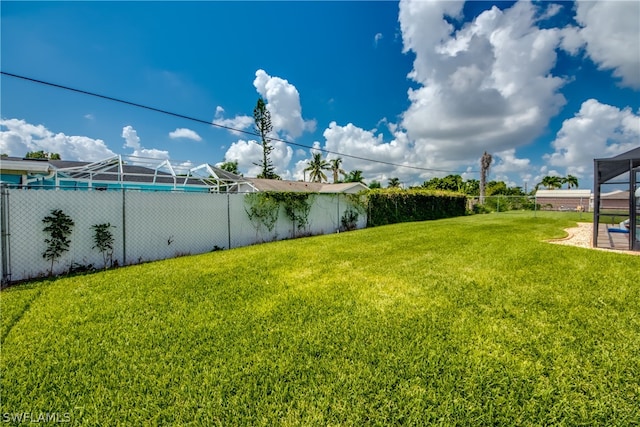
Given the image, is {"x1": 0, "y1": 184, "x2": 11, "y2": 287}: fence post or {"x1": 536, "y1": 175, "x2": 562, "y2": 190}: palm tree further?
{"x1": 536, "y1": 175, "x2": 562, "y2": 190}: palm tree

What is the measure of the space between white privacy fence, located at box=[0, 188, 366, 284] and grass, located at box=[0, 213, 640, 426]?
32.0 inches

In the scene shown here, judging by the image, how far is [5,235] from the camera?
4.57m

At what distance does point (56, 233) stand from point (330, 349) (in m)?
6.14

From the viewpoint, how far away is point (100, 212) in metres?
5.66

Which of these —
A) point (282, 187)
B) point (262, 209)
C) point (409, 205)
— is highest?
point (282, 187)

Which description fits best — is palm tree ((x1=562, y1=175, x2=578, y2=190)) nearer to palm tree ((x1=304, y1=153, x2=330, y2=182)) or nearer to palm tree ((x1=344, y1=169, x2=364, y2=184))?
palm tree ((x1=344, y1=169, x2=364, y2=184))

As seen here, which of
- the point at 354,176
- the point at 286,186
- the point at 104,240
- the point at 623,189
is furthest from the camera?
the point at 354,176

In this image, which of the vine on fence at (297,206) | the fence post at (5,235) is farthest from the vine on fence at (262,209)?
the fence post at (5,235)

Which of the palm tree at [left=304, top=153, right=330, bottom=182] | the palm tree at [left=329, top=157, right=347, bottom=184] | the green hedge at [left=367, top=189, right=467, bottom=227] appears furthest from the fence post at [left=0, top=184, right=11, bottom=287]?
the palm tree at [left=329, top=157, right=347, bottom=184]

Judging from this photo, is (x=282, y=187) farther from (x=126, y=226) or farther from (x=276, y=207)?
(x=126, y=226)

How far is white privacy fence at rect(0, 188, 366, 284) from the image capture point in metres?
4.71

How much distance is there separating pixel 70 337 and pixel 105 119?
10.8 m

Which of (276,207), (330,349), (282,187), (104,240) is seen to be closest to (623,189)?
(330,349)

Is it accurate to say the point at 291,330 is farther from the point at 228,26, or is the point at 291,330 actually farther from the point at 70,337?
the point at 228,26
